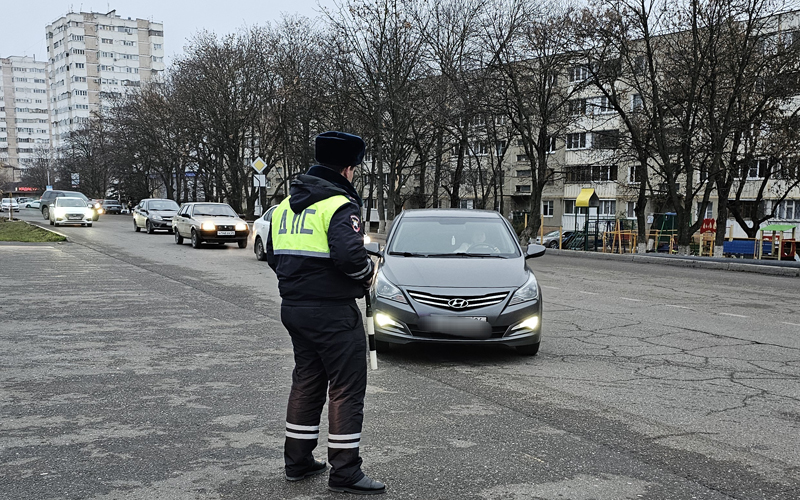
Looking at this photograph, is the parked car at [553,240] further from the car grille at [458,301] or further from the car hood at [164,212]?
the car grille at [458,301]

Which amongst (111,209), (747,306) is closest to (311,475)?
(747,306)

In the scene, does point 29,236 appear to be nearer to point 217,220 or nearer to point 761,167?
point 217,220

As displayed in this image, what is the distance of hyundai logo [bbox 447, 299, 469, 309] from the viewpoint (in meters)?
6.83

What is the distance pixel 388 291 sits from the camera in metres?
7.11

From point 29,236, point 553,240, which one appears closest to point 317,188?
point 29,236

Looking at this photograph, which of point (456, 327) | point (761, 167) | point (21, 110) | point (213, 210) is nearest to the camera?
point (456, 327)

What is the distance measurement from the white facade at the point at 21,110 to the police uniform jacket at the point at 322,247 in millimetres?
176165

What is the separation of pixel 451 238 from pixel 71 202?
113ft

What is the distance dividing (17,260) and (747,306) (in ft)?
52.4

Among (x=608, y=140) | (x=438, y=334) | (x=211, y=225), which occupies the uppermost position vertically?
(x=608, y=140)

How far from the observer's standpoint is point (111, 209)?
76312 millimetres

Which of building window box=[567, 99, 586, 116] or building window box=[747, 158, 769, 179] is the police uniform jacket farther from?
building window box=[567, 99, 586, 116]

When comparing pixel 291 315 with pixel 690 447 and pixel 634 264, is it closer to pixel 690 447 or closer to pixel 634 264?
pixel 690 447

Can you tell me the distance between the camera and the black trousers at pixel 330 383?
145 inches
